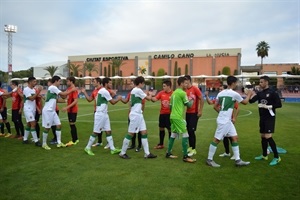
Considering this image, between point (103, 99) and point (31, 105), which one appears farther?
point (31, 105)

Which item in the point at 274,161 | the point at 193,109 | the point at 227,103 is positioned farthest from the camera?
the point at 193,109

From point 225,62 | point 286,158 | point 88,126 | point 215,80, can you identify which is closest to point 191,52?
point 225,62

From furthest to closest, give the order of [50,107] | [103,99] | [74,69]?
[74,69] < [50,107] < [103,99]

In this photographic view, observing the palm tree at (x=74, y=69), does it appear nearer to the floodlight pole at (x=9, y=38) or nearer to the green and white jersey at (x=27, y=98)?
the floodlight pole at (x=9, y=38)

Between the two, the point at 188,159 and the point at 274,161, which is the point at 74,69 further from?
the point at 274,161

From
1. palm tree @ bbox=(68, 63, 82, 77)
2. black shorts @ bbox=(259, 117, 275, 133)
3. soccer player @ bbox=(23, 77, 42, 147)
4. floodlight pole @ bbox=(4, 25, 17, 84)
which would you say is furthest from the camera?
palm tree @ bbox=(68, 63, 82, 77)

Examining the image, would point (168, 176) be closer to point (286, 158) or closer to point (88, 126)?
point (286, 158)

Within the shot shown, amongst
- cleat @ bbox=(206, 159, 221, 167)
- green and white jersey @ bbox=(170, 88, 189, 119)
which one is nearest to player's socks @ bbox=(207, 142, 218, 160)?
cleat @ bbox=(206, 159, 221, 167)

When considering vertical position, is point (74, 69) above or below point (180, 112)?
above

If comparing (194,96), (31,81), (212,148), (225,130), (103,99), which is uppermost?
(31,81)

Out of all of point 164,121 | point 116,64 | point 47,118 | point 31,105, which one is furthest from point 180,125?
point 116,64

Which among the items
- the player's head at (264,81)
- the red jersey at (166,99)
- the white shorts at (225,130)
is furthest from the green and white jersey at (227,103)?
the red jersey at (166,99)

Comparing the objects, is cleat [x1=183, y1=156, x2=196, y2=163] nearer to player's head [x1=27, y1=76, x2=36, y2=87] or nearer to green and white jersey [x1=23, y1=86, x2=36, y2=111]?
green and white jersey [x1=23, y1=86, x2=36, y2=111]

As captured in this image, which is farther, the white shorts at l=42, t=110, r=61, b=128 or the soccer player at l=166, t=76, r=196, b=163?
the white shorts at l=42, t=110, r=61, b=128
